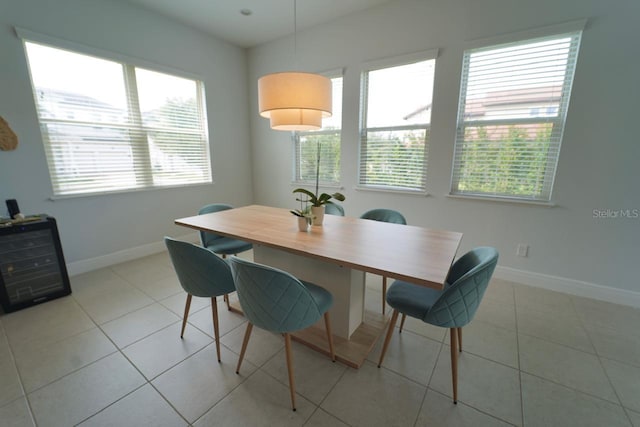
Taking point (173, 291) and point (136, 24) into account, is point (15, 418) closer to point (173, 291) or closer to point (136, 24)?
point (173, 291)

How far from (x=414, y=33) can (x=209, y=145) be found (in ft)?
10.1

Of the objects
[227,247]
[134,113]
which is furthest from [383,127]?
[134,113]

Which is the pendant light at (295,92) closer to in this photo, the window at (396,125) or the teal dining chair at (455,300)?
the teal dining chair at (455,300)

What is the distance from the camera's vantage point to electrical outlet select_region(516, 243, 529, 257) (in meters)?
2.68

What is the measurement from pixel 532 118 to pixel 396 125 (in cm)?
130

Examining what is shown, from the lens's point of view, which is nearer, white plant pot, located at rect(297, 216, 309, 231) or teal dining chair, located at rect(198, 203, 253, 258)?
white plant pot, located at rect(297, 216, 309, 231)

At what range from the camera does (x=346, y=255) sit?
1414 mm

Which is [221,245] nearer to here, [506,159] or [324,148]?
[324,148]

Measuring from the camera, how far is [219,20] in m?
3.37

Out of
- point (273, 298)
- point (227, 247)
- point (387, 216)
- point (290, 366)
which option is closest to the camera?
point (273, 298)

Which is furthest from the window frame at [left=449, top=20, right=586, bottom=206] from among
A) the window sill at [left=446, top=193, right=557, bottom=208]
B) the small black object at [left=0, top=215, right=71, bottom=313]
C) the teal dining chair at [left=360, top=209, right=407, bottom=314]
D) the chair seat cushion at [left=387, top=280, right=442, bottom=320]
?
the small black object at [left=0, top=215, right=71, bottom=313]

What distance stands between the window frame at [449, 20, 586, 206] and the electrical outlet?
46 cm

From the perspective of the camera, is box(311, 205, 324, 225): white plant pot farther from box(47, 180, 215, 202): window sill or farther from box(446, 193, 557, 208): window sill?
box(47, 180, 215, 202): window sill

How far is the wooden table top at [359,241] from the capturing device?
126 cm
